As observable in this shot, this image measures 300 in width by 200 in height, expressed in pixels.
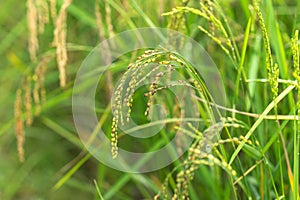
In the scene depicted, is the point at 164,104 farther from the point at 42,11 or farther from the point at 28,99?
the point at 42,11

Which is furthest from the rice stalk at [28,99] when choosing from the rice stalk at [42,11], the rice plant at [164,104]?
the rice stalk at [42,11]

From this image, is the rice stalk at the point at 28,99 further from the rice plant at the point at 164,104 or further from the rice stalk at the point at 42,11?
the rice stalk at the point at 42,11

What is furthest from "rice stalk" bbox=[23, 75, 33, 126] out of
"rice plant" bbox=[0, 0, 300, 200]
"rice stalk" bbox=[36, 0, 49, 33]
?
"rice stalk" bbox=[36, 0, 49, 33]

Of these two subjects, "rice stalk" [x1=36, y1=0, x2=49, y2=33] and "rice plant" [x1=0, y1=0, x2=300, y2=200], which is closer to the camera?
"rice plant" [x1=0, y1=0, x2=300, y2=200]

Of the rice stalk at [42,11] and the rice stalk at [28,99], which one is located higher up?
the rice stalk at [42,11]

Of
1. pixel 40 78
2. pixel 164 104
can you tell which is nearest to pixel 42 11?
pixel 40 78

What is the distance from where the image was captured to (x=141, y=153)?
67.4 inches

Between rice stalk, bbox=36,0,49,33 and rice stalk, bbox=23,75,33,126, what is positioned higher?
rice stalk, bbox=36,0,49,33

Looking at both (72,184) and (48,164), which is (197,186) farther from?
(48,164)

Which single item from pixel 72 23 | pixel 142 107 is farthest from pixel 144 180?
pixel 72 23

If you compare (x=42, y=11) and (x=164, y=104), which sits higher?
(x=42, y=11)

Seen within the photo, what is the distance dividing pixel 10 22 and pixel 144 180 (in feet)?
3.36

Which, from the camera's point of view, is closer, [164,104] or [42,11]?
[164,104]

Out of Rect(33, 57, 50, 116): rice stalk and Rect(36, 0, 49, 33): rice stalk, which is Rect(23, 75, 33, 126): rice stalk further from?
Rect(36, 0, 49, 33): rice stalk
